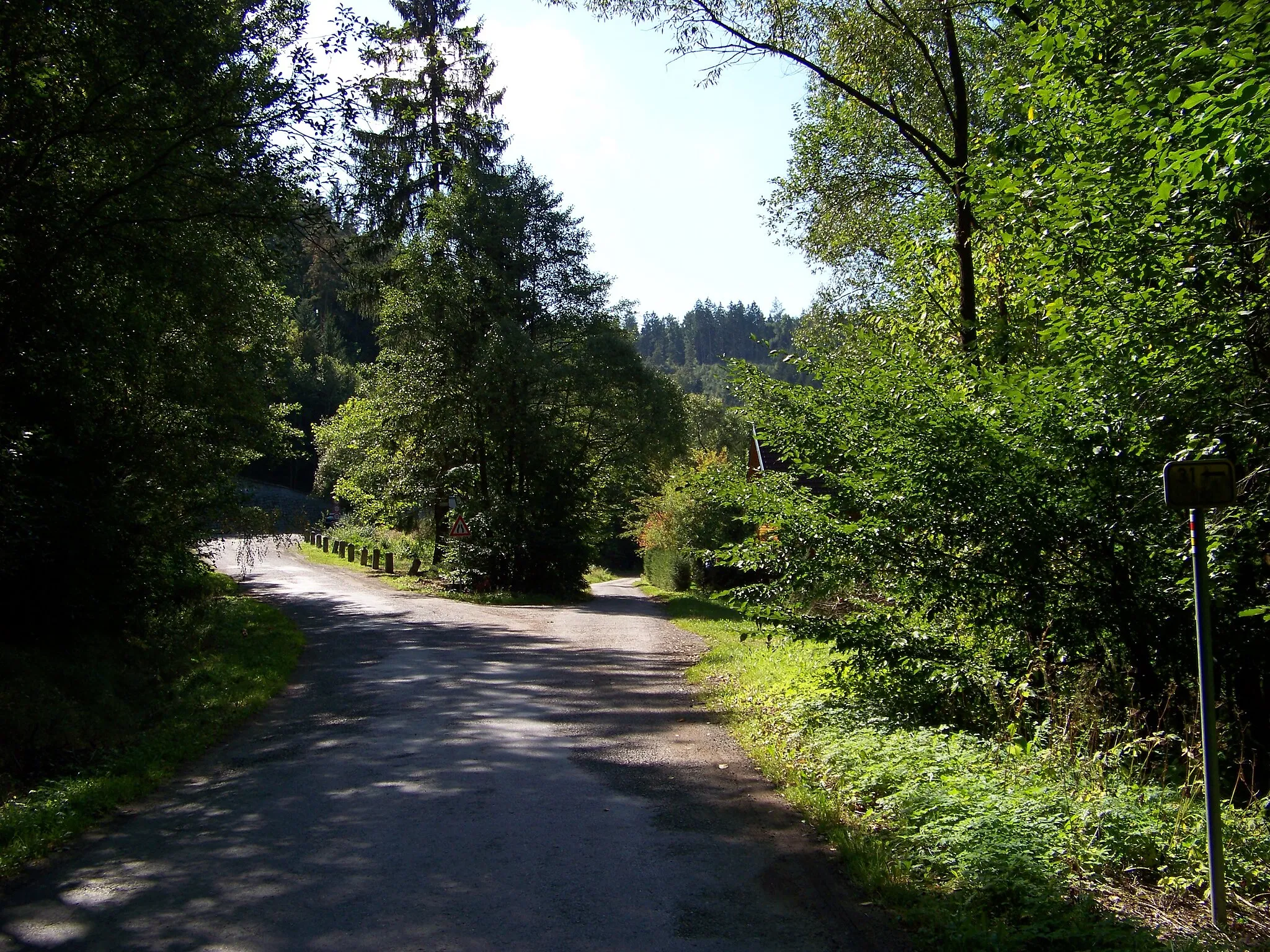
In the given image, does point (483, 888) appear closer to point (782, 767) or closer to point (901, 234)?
point (782, 767)

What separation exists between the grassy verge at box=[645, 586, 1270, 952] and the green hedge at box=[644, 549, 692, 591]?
33863 mm

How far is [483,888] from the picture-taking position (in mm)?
5258

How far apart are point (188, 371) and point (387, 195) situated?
485 centimetres

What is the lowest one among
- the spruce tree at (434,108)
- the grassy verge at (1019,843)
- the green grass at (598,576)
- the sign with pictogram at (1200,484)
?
the green grass at (598,576)

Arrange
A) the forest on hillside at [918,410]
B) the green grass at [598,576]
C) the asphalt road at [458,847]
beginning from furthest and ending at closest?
1. the green grass at [598,576]
2. the forest on hillside at [918,410]
3. the asphalt road at [458,847]

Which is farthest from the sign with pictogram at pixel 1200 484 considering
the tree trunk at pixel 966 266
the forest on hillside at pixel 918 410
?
the tree trunk at pixel 966 266

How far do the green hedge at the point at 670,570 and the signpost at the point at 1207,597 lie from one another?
36.7 metres

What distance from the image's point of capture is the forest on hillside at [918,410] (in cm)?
580

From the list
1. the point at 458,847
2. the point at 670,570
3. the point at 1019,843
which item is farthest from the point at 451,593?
the point at 1019,843

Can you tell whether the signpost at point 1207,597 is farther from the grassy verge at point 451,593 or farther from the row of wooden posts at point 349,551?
the row of wooden posts at point 349,551

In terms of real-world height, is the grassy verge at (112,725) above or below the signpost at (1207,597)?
below

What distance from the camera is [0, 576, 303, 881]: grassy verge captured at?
6750mm

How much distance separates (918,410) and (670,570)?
1369 inches

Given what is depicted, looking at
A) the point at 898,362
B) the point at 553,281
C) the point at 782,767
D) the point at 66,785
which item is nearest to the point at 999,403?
the point at 898,362
